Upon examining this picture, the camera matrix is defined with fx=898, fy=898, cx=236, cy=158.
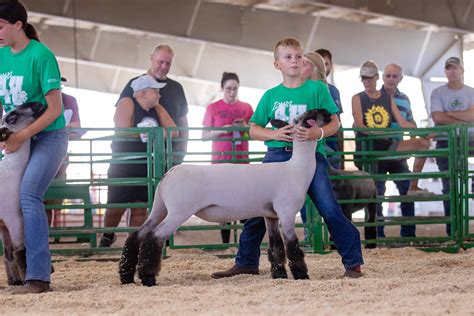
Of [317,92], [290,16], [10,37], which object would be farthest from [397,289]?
[290,16]

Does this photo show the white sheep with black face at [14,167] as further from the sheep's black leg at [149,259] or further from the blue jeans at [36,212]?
the sheep's black leg at [149,259]

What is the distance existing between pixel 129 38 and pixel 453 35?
5.86 meters

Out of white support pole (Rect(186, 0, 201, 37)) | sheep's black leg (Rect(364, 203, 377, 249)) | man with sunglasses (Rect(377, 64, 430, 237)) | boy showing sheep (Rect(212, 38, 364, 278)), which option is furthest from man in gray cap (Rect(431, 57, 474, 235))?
white support pole (Rect(186, 0, 201, 37))

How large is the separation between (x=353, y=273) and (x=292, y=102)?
1.08 metres

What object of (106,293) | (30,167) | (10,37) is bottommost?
Answer: (106,293)

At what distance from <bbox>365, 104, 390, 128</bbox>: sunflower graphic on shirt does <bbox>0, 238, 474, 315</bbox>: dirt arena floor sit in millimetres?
2228

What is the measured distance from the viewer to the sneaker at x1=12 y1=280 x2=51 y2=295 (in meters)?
4.73

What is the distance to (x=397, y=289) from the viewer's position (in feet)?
15.1

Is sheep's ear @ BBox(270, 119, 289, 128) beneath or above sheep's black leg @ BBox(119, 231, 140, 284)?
above

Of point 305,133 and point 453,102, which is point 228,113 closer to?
point 453,102

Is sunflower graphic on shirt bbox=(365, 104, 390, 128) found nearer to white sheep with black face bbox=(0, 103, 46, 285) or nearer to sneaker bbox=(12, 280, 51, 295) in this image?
white sheep with black face bbox=(0, 103, 46, 285)

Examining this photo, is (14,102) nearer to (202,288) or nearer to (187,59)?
(202,288)

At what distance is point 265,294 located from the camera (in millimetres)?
4484

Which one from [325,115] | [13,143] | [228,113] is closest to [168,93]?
[228,113]
